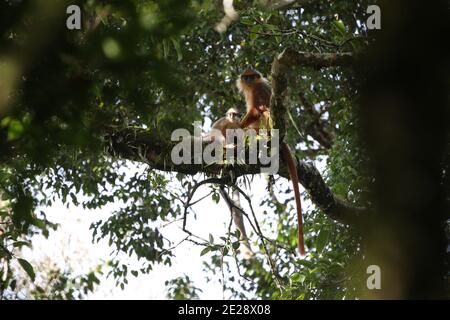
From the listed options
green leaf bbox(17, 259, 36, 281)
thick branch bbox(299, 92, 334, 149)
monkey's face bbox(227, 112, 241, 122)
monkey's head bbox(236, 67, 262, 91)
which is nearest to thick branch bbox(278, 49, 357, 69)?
green leaf bbox(17, 259, 36, 281)

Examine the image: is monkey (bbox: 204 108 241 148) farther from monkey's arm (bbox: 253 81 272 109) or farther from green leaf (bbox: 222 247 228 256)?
green leaf (bbox: 222 247 228 256)

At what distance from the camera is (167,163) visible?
3.45 m

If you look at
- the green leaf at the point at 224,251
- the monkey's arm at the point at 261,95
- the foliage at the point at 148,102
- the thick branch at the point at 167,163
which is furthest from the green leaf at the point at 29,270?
the monkey's arm at the point at 261,95

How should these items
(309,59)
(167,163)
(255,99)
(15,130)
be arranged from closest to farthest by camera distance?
(15,130) < (309,59) < (167,163) < (255,99)

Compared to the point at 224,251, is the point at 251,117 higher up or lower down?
higher up

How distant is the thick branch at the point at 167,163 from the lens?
136 inches

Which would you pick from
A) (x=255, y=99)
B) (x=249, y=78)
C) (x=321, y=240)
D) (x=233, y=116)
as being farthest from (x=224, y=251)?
(x=249, y=78)

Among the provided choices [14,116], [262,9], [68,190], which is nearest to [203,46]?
[262,9]

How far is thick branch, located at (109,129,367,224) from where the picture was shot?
3.45m

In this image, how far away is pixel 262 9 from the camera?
4.72 meters

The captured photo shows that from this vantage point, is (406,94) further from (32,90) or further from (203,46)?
(203,46)

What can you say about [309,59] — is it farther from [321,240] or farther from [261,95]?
[261,95]

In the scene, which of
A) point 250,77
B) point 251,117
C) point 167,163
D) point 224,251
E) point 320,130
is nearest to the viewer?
point 167,163

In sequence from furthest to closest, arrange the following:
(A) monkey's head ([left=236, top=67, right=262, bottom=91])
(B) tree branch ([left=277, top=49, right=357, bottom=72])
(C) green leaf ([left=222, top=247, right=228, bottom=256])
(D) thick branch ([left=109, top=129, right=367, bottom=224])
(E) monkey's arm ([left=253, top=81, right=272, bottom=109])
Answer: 1. (A) monkey's head ([left=236, top=67, right=262, bottom=91])
2. (E) monkey's arm ([left=253, top=81, right=272, bottom=109])
3. (C) green leaf ([left=222, top=247, right=228, bottom=256])
4. (D) thick branch ([left=109, top=129, right=367, bottom=224])
5. (B) tree branch ([left=277, top=49, right=357, bottom=72])
